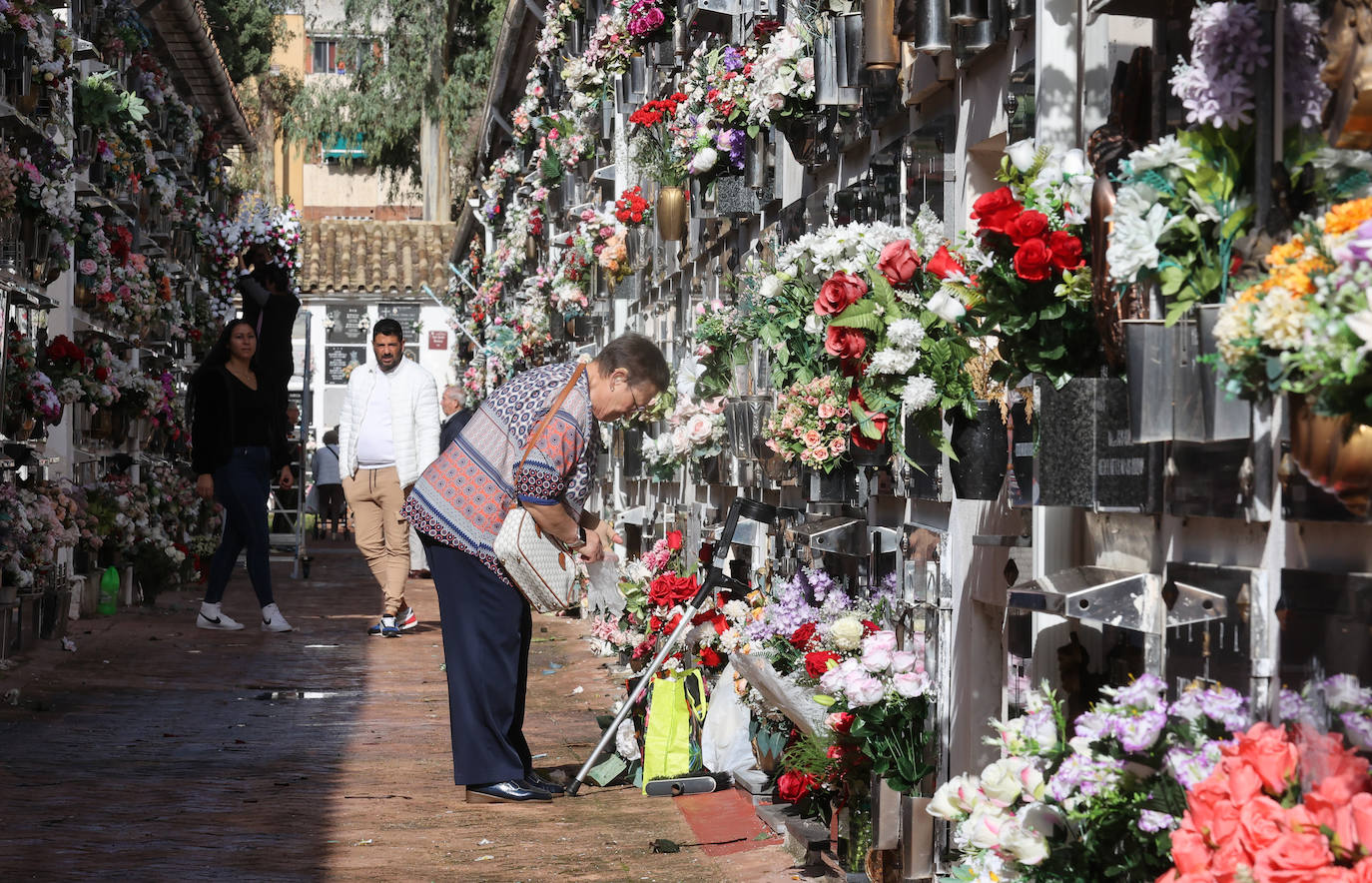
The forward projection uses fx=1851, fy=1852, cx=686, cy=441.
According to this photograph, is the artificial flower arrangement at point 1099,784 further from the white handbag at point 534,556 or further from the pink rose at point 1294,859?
the white handbag at point 534,556

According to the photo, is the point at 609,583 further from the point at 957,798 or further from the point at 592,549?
the point at 957,798

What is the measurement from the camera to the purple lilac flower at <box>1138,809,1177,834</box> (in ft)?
9.99

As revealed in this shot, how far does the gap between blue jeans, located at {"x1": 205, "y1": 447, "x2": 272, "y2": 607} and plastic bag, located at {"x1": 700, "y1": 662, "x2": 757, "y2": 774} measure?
640 cm

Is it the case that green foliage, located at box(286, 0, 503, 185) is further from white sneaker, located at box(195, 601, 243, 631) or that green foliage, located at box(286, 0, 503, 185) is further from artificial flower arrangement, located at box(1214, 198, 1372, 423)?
artificial flower arrangement, located at box(1214, 198, 1372, 423)

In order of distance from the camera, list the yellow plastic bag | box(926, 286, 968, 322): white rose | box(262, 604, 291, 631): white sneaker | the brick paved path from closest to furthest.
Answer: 1. box(926, 286, 968, 322): white rose
2. the brick paved path
3. the yellow plastic bag
4. box(262, 604, 291, 631): white sneaker

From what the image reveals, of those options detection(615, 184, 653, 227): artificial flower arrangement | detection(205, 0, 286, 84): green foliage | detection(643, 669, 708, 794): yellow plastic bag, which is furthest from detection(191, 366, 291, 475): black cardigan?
detection(205, 0, 286, 84): green foliage

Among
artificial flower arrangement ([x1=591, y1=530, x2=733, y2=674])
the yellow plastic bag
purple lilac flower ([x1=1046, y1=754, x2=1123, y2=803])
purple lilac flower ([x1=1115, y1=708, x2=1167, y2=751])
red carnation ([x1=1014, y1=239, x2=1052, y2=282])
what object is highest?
red carnation ([x1=1014, y1=239, x2=1052, y2=282])

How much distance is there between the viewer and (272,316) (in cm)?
1562

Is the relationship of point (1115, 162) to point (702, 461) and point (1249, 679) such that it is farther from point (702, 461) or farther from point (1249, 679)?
point (702, 461)

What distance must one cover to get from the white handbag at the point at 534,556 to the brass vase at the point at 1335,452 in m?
4.16

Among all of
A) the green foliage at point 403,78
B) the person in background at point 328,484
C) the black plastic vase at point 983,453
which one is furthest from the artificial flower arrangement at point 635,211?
the green foliage at point 403,78

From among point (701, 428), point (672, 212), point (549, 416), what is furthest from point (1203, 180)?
point (672, 212)

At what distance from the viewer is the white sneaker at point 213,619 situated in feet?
44.0

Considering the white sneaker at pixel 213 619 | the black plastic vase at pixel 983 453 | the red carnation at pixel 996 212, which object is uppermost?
the red carnation at pixel 996 212
